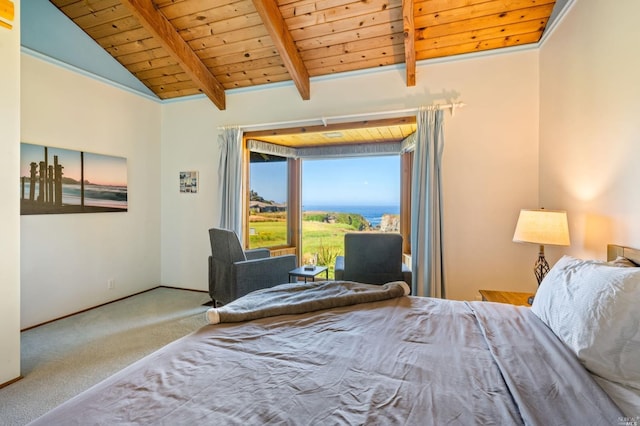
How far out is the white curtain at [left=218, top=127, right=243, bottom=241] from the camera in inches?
155

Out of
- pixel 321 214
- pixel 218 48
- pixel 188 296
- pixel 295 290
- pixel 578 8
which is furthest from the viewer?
pixel 321 214

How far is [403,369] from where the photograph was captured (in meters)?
1.08

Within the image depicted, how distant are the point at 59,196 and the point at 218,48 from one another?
246 cm

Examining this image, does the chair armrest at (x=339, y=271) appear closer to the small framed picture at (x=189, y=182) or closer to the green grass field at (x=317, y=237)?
the green grass field at (x=317, y=237)

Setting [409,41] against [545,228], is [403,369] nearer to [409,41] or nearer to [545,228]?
[545,228]

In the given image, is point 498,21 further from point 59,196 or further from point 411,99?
point 59,196

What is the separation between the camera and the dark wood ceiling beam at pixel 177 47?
113 inches

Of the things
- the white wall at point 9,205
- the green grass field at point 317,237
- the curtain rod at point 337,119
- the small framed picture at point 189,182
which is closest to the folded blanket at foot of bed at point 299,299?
the white wall at point 9,205

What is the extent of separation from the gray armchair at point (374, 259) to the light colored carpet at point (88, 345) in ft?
5.88

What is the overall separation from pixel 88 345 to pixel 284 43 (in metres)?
3.49

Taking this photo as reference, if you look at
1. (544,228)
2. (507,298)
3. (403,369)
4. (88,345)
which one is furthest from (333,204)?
(403,369)

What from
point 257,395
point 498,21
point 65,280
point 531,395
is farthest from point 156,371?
point 498,21

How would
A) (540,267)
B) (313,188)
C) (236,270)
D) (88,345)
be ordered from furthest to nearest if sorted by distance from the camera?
(313,188) < (236,270) < (88,345) < (540,267)

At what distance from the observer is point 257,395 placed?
0.93 m
